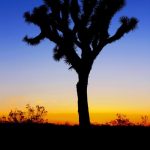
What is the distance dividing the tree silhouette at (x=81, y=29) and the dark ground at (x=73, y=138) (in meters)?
4.66

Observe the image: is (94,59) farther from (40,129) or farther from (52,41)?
(40,129)

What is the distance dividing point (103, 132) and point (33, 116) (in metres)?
6.61

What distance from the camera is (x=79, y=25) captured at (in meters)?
15.8

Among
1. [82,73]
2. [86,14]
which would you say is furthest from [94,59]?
[86,14]

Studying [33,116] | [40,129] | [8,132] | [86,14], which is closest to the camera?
[8,132]

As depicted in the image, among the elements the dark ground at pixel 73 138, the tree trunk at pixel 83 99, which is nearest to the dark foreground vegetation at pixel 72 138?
the dark ground at pixel 73 138

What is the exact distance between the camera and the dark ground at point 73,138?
875 cm

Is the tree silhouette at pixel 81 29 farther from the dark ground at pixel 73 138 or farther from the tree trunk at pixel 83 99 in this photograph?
the dark ground at pixel 73 138

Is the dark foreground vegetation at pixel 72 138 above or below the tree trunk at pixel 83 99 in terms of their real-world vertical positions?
below

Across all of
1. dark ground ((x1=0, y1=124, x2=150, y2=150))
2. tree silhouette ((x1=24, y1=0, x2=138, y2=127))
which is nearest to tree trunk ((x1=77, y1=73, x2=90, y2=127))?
tree silhouette ((x1=24, y1=0, x2=138, y2=127))

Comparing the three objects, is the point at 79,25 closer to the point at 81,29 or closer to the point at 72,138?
the point at 81,29

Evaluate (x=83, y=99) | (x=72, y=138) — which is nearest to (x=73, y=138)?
(x=72, y=138)

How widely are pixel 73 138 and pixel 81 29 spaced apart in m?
7.04

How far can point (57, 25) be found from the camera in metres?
16.1
